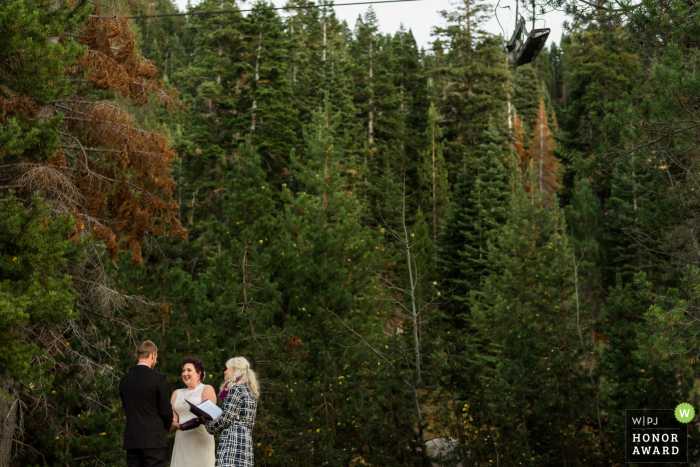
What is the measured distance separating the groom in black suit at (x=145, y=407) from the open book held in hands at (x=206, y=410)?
0.24 metres

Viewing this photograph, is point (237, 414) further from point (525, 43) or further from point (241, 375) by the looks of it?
point (525, 43)

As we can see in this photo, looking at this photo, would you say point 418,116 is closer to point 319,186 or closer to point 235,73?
point 235,73

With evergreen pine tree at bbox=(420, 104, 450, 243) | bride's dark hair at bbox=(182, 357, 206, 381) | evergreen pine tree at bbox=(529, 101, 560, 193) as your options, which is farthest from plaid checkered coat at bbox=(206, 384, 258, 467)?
evergreen pine tree at bbox=(529, 101, 560, 193)

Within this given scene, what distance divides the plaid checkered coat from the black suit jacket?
458 mm

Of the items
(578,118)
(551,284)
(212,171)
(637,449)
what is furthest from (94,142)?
(578,118)

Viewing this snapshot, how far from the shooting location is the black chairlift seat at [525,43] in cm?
775

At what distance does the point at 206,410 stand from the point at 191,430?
2.17 ft

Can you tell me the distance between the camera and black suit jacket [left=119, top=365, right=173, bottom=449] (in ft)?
17.4

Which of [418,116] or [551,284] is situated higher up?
[418,116]

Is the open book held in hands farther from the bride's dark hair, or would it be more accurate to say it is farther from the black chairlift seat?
the black chairlift seat

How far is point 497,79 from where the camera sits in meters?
36.2

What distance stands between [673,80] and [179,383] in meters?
8.67

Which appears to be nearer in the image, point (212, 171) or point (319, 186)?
point (319, 186)

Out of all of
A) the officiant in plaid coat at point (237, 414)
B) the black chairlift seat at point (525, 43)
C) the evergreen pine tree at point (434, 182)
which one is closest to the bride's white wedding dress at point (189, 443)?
the officiant in plaid coat at point (237, 414)
